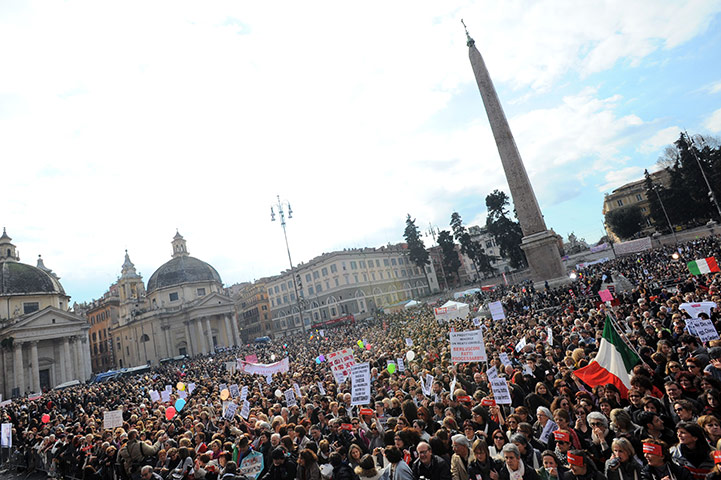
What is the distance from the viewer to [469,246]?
6581 cm

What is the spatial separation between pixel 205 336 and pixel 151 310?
36.2ft

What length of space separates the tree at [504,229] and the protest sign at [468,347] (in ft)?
161

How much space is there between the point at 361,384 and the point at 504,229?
5164 centimetres

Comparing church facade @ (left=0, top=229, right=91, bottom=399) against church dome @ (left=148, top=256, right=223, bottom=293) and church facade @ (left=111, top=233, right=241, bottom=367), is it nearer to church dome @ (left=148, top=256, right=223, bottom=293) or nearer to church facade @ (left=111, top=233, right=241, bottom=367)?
church facade @ (left=111, top=233, right=241, bottom=367)

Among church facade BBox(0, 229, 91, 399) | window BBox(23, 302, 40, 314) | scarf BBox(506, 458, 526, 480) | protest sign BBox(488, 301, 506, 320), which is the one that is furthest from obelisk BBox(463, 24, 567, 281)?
window BBox(23, 302, 40, 314)

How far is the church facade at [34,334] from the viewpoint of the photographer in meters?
47.8

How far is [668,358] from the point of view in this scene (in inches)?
267

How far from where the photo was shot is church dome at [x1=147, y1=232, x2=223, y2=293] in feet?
237

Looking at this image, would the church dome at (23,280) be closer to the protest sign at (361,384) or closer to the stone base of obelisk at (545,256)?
the protest sign at (361,384)

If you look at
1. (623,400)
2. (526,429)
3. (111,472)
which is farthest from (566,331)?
(111,472)

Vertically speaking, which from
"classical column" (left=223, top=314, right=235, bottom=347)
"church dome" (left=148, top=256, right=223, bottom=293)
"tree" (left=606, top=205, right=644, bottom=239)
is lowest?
"classical column" (left=223, top=314, right=235, bottom=347)

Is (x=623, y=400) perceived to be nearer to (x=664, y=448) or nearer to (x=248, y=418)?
(x=664, y=448)

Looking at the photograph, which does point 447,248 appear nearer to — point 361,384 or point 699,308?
point 699,308

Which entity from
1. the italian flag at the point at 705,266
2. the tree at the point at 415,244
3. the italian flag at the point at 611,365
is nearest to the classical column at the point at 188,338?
the tree at the point at 415,244
